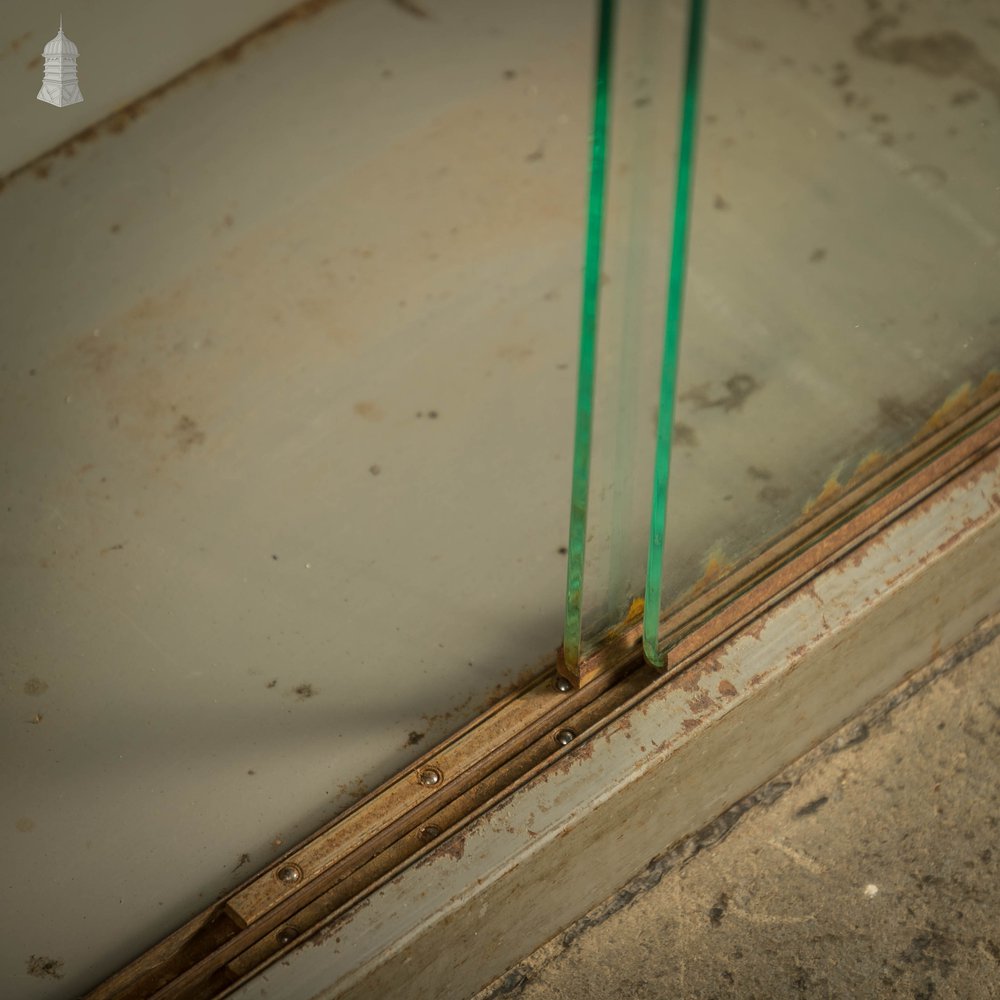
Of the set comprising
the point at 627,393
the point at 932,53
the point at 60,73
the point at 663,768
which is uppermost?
the point at 60,73

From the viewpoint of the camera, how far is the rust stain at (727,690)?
58.9 inches

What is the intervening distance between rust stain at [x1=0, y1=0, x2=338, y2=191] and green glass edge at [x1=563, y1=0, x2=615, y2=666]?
1.10 m

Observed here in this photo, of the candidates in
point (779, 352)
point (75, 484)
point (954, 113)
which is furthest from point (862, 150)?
point (75, 484)

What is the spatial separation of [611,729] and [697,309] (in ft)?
1.81

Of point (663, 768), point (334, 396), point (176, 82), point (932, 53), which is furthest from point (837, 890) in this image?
point (176, 82)

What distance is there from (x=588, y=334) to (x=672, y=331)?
2.9 inches

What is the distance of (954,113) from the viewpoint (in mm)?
2057

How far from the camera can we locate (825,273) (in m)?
1.88

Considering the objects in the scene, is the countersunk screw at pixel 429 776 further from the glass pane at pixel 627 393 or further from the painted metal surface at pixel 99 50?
the painted metal surface at pixel 99 50

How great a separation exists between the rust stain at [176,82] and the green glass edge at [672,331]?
111cm

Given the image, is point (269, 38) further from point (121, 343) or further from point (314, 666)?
point (314, 666)

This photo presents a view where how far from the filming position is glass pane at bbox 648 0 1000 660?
1.66m

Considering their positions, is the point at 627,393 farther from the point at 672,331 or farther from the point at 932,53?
the point at 932,53

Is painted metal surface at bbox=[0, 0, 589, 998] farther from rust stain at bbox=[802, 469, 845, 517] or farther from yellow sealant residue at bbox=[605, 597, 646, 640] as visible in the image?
rust stain at bbox=[802, 469, 845, 517]
